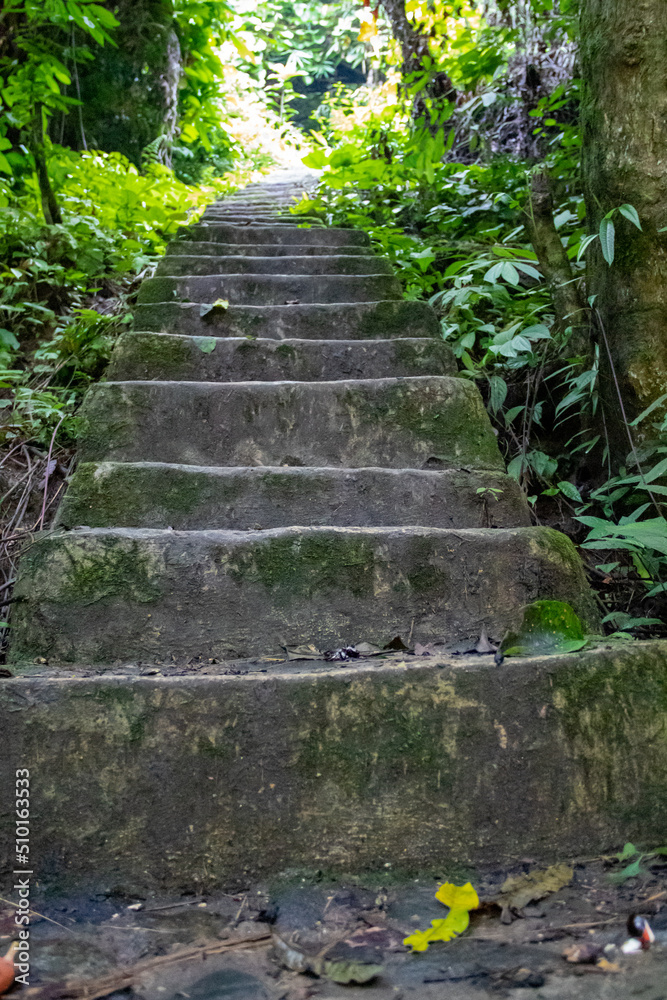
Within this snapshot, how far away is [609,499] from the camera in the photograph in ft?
5.66

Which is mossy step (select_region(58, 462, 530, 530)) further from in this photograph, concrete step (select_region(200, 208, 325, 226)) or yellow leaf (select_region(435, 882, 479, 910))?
concrete step (select_region(200, 208, 325, 226))

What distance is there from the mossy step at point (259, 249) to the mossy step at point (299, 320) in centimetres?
98

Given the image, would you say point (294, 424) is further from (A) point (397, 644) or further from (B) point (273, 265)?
(B) point (273, 265)

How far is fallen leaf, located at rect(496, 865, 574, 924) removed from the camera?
3.27 feet

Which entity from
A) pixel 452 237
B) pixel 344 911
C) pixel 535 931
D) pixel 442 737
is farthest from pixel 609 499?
pixel 452 237

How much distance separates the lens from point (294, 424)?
202 centimetres

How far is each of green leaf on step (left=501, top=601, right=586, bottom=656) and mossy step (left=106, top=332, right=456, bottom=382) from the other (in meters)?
1.17

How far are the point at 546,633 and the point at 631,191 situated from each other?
4.19ft

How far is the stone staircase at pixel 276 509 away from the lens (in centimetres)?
140

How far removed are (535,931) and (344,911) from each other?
288 millimetres

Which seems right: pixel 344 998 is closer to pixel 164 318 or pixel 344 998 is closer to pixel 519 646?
pixel 519 646

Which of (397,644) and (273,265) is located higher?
(273,265)

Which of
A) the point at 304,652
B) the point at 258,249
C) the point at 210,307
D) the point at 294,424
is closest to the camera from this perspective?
the point at 304,652

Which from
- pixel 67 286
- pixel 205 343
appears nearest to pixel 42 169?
pixel 67 286
